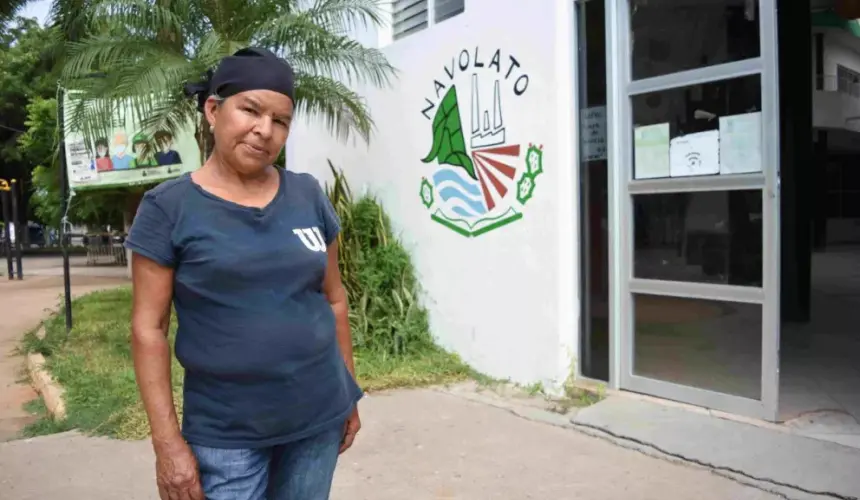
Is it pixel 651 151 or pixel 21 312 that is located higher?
pixel 651 151

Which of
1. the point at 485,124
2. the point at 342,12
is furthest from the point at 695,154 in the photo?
the point at 342,12

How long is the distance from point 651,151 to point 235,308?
3.62 metres

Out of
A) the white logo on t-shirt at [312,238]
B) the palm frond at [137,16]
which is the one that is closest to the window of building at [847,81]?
the palm frond at [137,16]

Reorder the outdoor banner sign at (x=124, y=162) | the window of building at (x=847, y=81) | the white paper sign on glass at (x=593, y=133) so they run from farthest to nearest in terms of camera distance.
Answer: the window of building at (x=847, y=81), the outdoor banner sign at (x=124, y=162), the white paper sign on glass at (x=593, y=133)

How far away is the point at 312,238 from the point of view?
6.75ft

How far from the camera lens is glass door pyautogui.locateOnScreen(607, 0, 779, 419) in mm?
4289

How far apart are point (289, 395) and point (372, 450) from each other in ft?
8.78

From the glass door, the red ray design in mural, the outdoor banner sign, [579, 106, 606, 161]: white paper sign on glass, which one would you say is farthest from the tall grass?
the outdoor banner sign

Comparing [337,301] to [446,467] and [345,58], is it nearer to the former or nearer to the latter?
[446,467]

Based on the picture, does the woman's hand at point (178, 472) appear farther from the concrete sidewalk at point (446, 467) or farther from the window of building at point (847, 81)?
the window of building at point (847, 81)

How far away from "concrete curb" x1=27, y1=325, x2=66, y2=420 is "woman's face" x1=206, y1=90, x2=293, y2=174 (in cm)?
429

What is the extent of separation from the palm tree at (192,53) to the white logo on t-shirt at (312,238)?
4512 millimetres

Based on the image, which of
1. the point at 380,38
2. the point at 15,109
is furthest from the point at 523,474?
the point at 15,109

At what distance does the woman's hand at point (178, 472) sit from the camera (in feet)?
6.20
